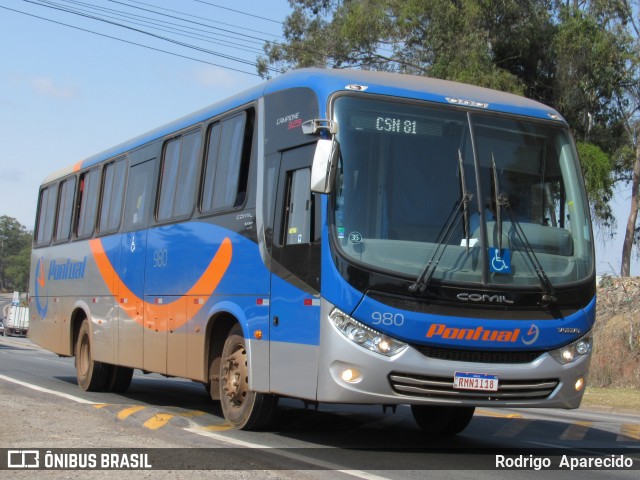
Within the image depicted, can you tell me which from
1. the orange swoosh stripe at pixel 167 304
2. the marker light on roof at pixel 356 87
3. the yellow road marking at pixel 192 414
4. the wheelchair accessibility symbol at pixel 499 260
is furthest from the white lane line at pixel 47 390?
the wheelchair accessibility symbol at pixel 499 260

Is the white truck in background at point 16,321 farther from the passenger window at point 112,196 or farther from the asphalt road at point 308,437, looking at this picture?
the asphalt road at point 308,437

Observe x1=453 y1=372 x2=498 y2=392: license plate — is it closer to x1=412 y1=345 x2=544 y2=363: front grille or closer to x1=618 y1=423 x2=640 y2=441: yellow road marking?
x1=412 y1=345 x2=544 y2=363: front grille

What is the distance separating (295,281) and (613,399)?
11.2m

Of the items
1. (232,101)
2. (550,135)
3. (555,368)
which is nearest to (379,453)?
(555,368)

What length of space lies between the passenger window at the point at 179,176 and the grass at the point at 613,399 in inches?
341

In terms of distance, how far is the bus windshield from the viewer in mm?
9016

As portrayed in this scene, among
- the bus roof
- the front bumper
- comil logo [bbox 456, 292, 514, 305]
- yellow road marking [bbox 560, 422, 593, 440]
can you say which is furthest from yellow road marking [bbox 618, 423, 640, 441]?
the bus roof

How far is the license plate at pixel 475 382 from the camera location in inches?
351

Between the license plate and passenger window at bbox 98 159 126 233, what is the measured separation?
782cm

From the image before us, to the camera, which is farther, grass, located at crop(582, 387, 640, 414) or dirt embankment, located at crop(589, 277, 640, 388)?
dirt embankment, located at crop(589, 277, 640, 388)

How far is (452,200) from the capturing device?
30.3 feet

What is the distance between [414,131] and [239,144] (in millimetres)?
2635

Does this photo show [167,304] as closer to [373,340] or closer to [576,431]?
[373,340]

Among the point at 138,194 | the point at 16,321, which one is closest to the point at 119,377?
the point at 138,194
